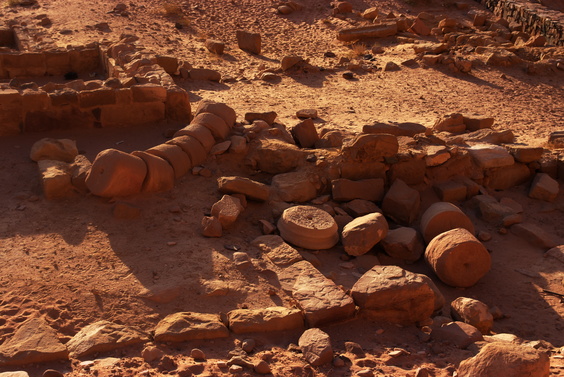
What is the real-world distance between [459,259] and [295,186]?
78.7 inches

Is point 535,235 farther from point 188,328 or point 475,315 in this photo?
point 188,328

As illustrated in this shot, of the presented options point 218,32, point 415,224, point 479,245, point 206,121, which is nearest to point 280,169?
point 206,121

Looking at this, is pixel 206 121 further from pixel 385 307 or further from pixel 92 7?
pixel 92 7

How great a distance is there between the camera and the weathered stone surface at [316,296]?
4.97m

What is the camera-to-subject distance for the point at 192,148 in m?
7.19

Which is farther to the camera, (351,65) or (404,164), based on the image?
(351,65)

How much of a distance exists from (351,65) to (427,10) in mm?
5387

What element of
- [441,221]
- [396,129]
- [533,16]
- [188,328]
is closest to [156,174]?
[188,328]

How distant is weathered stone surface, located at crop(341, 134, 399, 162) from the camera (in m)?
7.33

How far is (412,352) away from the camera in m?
4.74

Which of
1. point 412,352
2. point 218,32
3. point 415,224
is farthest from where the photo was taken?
point 218,32

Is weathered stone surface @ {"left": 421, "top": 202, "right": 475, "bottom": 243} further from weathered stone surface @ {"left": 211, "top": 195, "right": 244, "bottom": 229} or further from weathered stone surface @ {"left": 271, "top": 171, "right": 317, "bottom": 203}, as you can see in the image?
weathered stone surface @ {"left": 211, "top": 195, "right": 244, "bottom": 229}

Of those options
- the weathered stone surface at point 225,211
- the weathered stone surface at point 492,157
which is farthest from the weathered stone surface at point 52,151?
the weathered stone surface at point 492,157

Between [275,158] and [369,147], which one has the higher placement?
[369,147]
